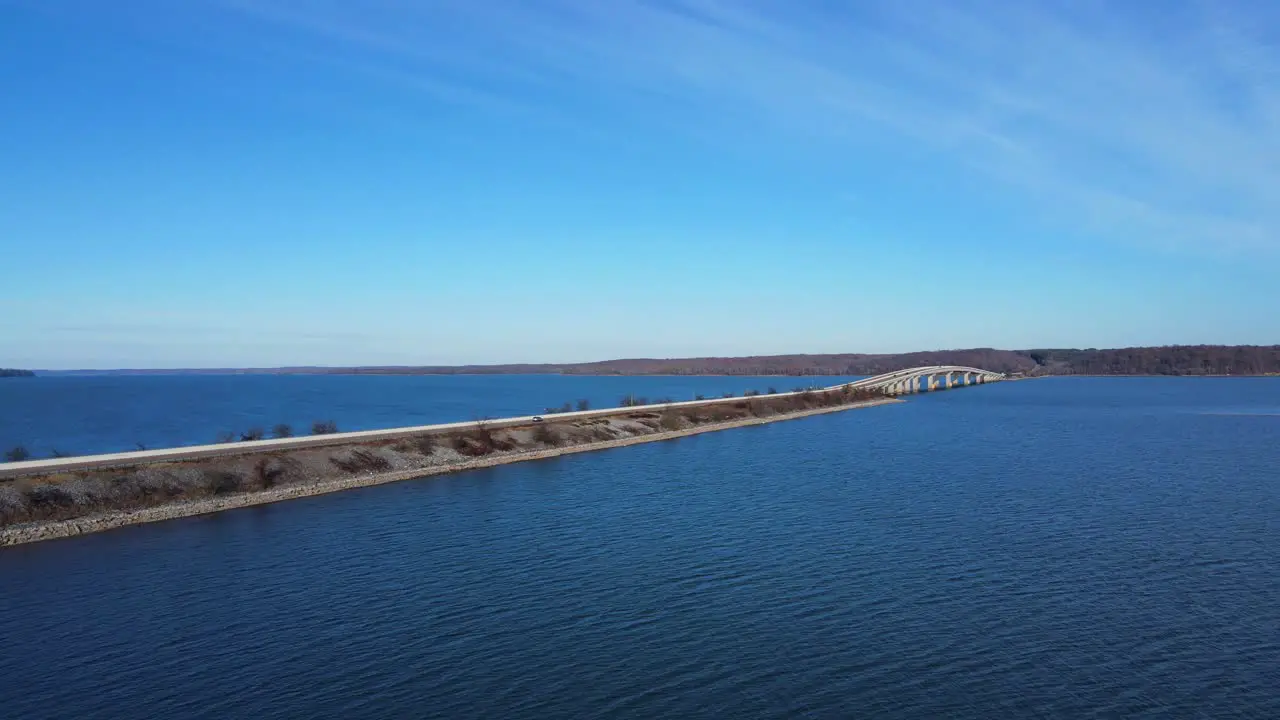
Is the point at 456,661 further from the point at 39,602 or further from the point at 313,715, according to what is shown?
the point at 39,602

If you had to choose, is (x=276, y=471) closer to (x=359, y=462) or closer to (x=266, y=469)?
(x=266, y=469)

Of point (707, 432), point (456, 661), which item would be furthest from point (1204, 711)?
point (707, 432)

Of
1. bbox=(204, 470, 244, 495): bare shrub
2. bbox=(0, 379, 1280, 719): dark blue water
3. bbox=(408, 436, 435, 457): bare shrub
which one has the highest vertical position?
bbox=(408, 436, 435, 457): bare shrub

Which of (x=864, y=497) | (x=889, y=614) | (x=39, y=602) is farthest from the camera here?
(x=864, y=497)

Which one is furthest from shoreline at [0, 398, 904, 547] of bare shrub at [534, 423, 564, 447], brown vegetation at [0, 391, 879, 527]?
bare shrub at [534, 423, 564, 447]

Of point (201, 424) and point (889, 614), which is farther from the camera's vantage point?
point (201, 424)

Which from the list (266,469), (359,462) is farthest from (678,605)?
(359,462)

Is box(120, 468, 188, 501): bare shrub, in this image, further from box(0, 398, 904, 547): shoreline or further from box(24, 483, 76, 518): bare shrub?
box(24, 483, 76, 518): bare shrub
